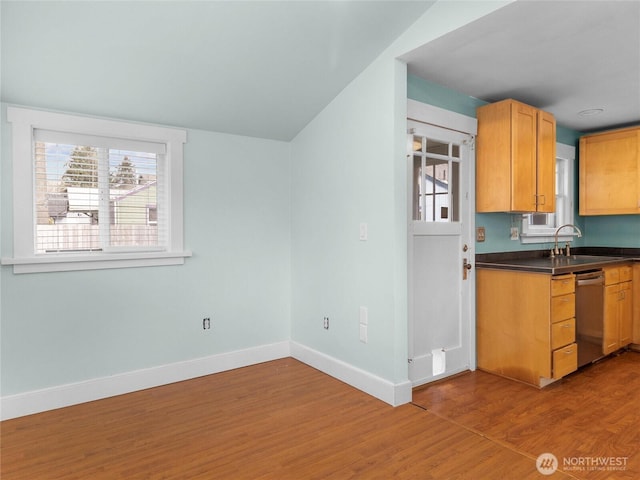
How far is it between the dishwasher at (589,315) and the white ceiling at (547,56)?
5.07 feet

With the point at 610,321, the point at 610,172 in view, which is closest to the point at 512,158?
the point at 610,321

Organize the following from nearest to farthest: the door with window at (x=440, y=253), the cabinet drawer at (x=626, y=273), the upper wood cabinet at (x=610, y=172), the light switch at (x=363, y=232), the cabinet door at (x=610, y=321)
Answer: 1. the light switch at (x=363, y=232)
2. the door with window at (x=440, y=253)
3. the cabinet door at (x=610, y=321)
4. the cabinet drawer at (x=626, y=273)
5. the upper wood cabinet at (x=610, y=172)

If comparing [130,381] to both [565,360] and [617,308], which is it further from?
[617,308]

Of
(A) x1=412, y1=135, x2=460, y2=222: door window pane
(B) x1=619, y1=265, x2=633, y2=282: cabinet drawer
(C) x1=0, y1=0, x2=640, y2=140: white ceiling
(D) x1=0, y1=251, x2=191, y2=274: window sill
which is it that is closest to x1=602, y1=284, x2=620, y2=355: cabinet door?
(B) x1=619, y1=265, x2=633, y2=282: cabinet drawer

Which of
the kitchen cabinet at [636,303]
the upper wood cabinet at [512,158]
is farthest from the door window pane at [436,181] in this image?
the kitchen cabinet at [636,303]

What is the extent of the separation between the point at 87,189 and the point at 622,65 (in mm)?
3927

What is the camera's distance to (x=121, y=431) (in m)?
2.41

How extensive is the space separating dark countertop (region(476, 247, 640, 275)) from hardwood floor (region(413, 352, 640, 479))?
897mm

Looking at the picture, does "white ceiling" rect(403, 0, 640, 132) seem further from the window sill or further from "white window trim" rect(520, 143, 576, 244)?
the window sill

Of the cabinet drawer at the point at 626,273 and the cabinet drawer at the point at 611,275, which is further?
the cabinet drawer at the point at 626,273

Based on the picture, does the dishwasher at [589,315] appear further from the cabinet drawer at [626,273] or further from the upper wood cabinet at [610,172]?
the upper wood cabinet at [610,172]

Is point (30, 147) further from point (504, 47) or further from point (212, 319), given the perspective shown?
point (504, 47)

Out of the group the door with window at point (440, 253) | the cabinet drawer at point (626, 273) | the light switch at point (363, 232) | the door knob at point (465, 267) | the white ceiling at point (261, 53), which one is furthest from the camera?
the cabinet drawer at point (626, 273)

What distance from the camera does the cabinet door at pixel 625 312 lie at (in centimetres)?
392
